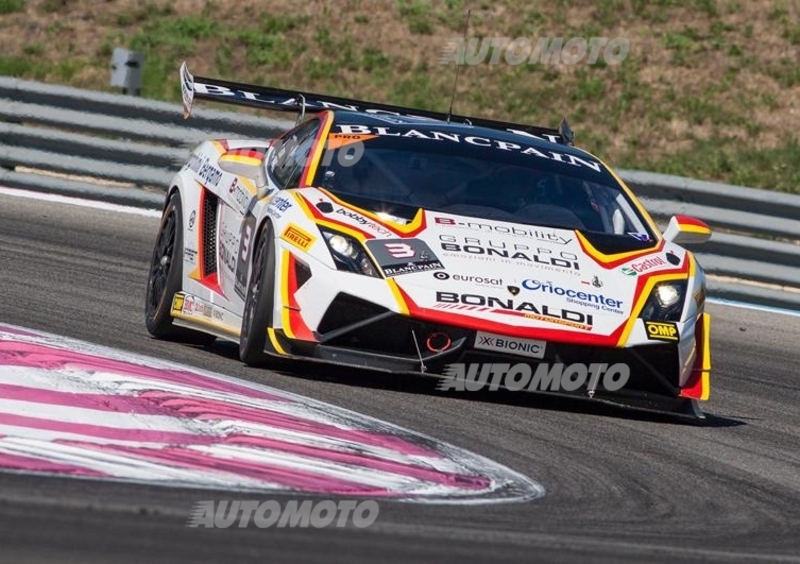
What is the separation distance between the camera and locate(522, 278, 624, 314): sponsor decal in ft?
23.0

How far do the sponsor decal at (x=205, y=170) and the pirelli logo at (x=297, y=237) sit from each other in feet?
4.89

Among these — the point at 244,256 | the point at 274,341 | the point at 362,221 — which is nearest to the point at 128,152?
the point at 244,256

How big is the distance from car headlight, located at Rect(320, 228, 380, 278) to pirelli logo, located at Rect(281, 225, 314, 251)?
0.22ft

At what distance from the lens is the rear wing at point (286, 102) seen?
29.0ft

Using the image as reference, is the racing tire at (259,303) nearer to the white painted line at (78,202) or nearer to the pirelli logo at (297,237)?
the pirelli logo at (297,237)

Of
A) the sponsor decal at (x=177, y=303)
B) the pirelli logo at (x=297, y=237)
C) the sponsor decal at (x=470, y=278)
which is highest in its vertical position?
the pirelli logo at (x=297, y=237)

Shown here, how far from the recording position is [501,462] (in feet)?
18.7

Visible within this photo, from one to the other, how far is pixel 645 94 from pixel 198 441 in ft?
58.8

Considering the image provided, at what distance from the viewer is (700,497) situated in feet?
18.1

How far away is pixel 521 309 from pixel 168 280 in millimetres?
2251

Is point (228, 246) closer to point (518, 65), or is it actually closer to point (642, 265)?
point (642, 265)

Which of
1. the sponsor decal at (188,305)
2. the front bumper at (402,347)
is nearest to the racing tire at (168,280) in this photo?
the sponsor decal at (188,305)

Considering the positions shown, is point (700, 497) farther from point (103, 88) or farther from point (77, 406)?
point (103, 88)

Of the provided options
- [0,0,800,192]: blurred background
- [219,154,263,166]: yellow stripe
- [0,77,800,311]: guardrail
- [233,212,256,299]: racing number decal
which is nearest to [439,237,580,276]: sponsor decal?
[233,212,256,299]: racing number decal
